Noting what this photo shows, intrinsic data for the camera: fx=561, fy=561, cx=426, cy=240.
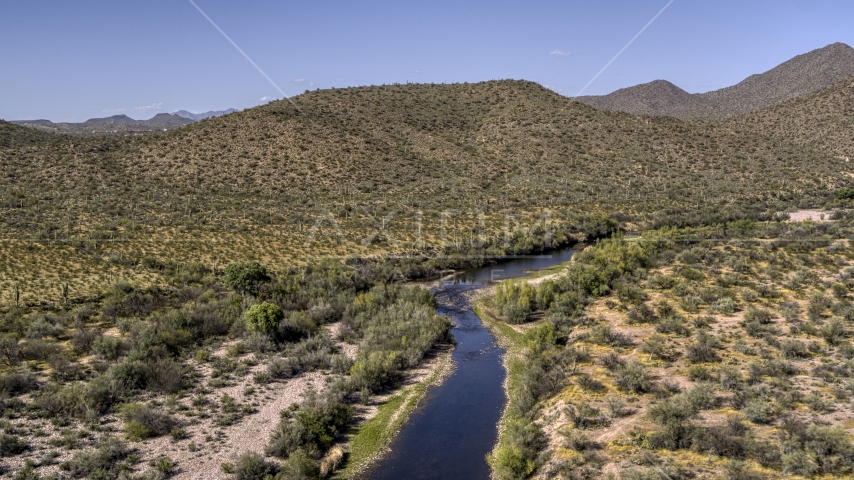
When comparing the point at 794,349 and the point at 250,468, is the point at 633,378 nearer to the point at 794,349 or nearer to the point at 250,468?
the point at 794,349

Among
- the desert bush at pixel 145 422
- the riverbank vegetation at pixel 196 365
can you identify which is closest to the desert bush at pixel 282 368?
the riverbank vegetation at pixel 196 365

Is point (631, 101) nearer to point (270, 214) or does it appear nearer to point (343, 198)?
point (343, 198)

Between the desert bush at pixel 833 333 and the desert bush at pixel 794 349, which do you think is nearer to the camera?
the desert bush at pixel 794 349

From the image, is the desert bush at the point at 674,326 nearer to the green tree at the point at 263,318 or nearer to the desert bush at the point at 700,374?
the desert bush at the point at 700,374

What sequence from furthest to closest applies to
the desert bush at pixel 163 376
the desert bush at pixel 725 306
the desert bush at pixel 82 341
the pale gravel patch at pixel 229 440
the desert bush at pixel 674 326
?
the desert bush at pixel 725 306 < the desert bush at pixel 674 326 < the desert bush at pixel 82 341 < the desert bush at pixel 163 376 < the pale gravel patch at pixel 229 440

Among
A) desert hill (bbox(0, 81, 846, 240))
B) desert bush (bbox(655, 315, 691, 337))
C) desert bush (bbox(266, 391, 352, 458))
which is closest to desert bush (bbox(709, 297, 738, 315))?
desert bush (bbox(655, 315, 691, 337))

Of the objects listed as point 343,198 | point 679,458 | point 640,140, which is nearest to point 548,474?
point 679,458
